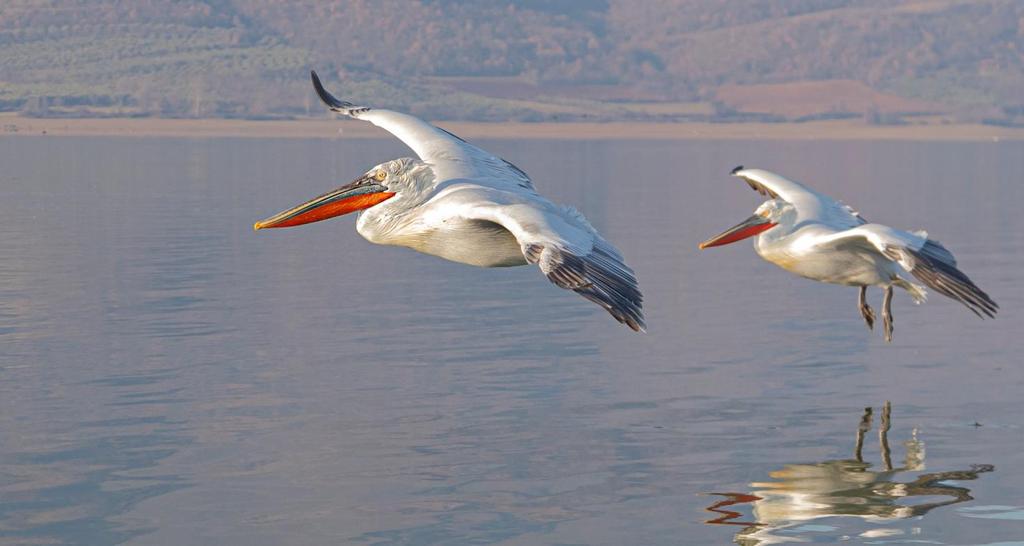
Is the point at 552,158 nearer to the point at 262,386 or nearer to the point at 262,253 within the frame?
the point at 262,253

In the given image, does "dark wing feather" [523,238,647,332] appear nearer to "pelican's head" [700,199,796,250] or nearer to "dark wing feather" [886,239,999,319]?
"dark wing feather" [886,239,999,319]

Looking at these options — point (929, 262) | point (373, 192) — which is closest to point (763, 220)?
point (929, 262)

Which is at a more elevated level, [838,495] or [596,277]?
[596,277]

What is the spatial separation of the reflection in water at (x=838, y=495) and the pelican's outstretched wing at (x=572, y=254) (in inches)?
112

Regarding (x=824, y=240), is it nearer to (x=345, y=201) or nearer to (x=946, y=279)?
(x=946, y=279)

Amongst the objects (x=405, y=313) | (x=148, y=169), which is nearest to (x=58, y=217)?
(x=405, y=313)

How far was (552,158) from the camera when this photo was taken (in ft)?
379

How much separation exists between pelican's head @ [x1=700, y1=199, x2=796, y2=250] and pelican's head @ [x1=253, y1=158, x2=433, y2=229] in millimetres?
5651

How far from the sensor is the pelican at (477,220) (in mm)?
11898

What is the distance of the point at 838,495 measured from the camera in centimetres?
1560

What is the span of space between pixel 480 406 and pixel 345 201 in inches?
175

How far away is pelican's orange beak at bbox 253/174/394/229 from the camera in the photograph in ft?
48.8

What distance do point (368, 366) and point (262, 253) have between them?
56.5 ft

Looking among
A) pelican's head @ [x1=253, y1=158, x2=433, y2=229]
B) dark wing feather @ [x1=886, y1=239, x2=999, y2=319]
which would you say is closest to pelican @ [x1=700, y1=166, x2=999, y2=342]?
dark wing feather @ [x1=886, y1=239, x2=999, y2=319]
